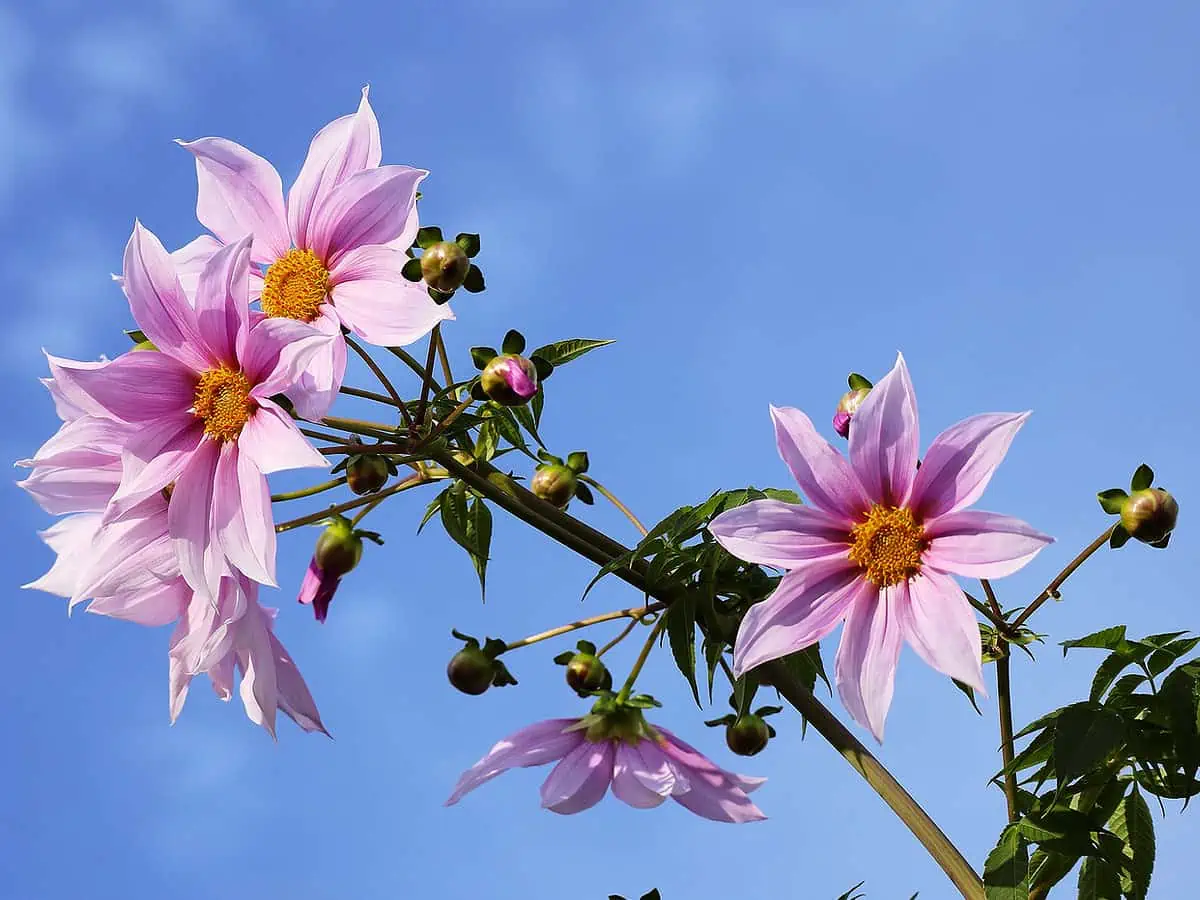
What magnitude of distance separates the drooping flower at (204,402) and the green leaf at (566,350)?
0.41m

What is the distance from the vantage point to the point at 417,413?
1783mm

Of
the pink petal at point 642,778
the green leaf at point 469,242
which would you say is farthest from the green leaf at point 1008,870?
the green leaf at point 469,242

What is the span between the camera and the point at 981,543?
5.41 feet

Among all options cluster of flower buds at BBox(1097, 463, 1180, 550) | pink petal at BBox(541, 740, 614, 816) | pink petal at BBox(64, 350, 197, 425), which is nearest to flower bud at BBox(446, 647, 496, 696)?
pink petal at BBox(541, 740, 614, 816)

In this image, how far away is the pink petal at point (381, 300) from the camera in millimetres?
1775

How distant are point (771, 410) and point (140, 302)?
85 centimetres

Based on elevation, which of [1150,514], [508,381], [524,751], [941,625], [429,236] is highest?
[429,236]

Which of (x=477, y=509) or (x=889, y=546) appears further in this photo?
(x=477, y=509)

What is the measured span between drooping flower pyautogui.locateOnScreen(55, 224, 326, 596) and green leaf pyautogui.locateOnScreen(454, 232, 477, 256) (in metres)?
0.29

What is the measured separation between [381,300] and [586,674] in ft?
2.35

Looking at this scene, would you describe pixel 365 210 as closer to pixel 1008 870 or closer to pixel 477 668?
pixel 477 668

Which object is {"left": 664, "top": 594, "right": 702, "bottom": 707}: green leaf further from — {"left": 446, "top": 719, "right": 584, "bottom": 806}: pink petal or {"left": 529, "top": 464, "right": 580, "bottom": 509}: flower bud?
{"left": 446, "top": 719, "right": 584, "bottom": 806}: pink petal

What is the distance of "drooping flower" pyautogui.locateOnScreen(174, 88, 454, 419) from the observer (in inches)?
70.9

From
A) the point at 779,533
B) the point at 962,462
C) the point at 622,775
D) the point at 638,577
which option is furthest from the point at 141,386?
the point at 962,462
